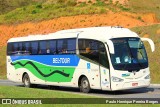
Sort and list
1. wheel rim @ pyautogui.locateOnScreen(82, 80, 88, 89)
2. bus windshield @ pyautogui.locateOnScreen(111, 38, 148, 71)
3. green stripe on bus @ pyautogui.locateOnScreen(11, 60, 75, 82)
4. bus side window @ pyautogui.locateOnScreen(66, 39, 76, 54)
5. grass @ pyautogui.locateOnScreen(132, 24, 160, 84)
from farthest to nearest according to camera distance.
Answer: grass @ pyautogui.locateOnScreen(132, 24, 160, 84)
green stripe on bus @ pyautogui.locateOnScreen(11, 60, 75, 82)
bus side window @ pyautogui.locateOnScreen(66, 39, 76, 54)
wheel rim @ pyautogui.locateOnScreen(82, 80, 88, 89)
bus windshield @ pyautogui.locateOnScreen(111, 38, 148, 71)

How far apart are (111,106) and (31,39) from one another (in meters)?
14.3

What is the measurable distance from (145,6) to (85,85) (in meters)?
40.8

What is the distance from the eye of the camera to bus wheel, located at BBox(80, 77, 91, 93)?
2305 cm

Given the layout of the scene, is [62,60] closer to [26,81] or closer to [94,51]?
[94,51]

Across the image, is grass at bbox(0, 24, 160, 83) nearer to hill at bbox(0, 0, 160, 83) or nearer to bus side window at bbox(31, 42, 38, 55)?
hill at bbox(0, 0, 160, 83)

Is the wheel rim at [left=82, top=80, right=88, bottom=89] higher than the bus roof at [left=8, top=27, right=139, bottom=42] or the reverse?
the reverse

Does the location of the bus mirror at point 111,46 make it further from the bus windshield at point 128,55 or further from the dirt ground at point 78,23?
the dirt ground at point 78,23

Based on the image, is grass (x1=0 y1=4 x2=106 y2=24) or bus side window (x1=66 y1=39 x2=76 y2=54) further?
grass (x1=0 y1=4 x2=106 y2=24)

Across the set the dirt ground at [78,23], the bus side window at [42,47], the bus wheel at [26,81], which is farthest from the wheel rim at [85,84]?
the dirt ground at [78,23]

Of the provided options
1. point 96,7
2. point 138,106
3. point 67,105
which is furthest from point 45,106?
point 96,7

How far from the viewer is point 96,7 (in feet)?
200

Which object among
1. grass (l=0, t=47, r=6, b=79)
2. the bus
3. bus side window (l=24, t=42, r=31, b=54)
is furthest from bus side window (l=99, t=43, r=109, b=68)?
grass (l=0, t=47, r=6, b=79)

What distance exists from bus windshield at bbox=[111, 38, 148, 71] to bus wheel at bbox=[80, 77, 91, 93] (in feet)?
8.10

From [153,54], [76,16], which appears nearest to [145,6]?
[76,16]
